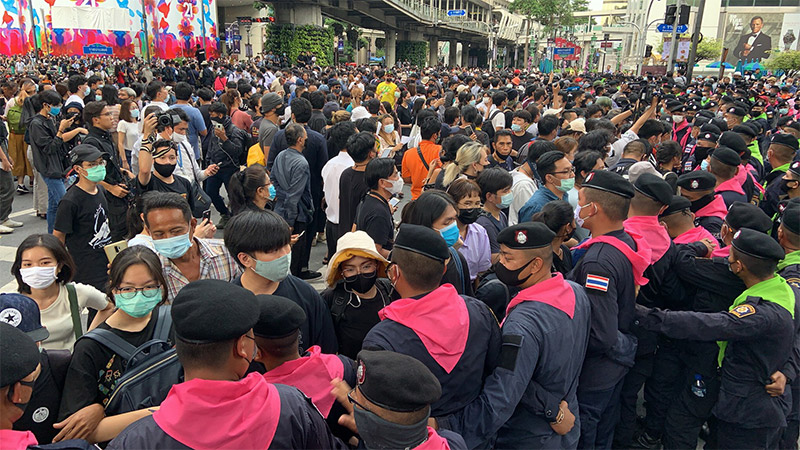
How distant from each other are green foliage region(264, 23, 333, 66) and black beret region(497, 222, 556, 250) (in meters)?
31.3

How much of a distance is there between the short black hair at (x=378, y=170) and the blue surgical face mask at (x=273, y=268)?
1655mm

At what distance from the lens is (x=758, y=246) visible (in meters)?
2.81

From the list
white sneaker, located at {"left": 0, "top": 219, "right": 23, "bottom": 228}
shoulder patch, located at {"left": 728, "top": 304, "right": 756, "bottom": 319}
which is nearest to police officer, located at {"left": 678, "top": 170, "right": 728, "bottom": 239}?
shoulder patch, located at {"left": 728, "top": 304, "right": 756, "bottom": 319}

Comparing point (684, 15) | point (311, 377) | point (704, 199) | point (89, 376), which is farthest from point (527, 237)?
point (684, 15)

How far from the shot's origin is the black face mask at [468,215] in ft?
12.3

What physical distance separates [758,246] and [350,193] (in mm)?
3405

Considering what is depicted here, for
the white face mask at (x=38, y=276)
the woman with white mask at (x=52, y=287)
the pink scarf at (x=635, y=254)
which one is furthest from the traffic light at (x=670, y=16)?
the white face mask at (x=38, y=276)

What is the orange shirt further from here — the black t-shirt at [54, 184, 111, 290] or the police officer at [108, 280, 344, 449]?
the police officer at [108, 280, 344, 449]

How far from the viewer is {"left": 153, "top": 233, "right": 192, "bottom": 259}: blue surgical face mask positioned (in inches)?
123

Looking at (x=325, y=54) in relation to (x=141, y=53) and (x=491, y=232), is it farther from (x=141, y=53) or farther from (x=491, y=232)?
(x=491, y=232)

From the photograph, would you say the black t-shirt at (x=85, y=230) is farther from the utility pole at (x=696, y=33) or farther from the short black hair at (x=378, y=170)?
the utility pole at (x=696, y=33)

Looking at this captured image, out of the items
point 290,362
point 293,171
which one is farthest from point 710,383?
point 293,171

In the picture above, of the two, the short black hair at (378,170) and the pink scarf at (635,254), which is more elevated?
the short black hair at (378,170)

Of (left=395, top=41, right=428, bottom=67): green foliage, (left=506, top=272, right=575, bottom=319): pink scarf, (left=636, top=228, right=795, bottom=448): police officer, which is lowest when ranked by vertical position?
(left=636, top=228, right=795, bottom=448): police officer
